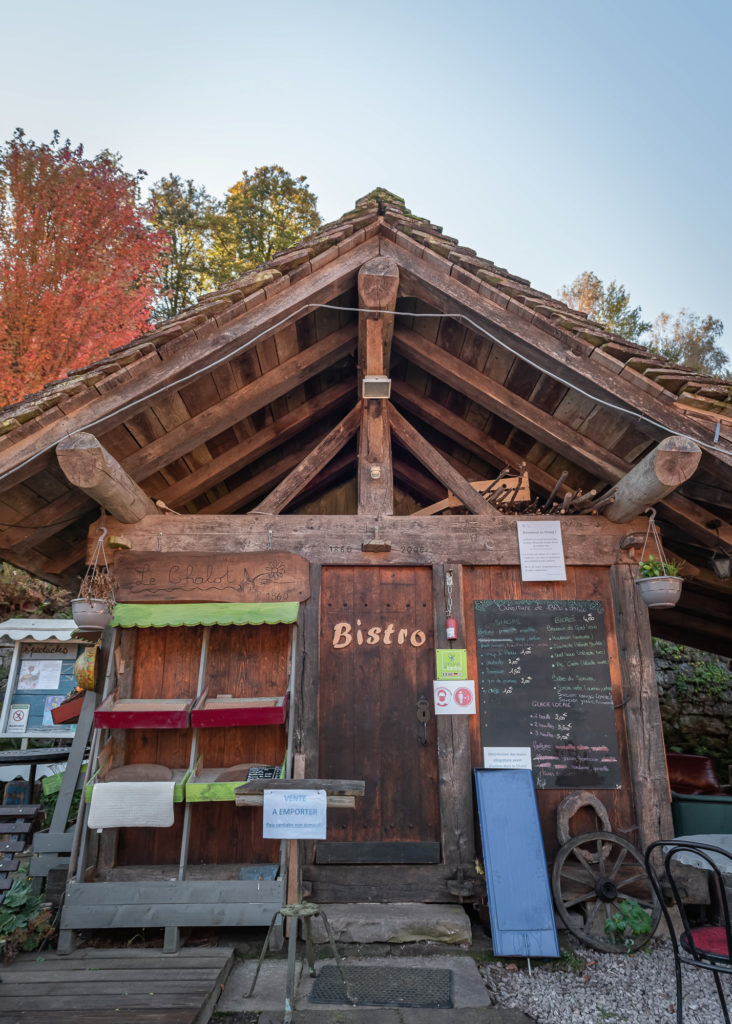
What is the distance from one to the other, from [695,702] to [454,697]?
22.5 ft

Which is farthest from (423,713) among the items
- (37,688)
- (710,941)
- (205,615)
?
(37,688)

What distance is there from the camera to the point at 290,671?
16.2 ft

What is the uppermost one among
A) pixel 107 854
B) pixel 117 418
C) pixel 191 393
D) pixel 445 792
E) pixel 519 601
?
pixel 191 393

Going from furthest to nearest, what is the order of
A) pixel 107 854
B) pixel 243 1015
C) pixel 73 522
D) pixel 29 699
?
pixel 29 699 < pixel 73 522 < pixel 107 854 < pixel 243 1015

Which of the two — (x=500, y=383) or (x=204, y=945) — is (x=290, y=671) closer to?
(x=204, y=945)

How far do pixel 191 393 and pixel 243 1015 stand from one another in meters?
4.24

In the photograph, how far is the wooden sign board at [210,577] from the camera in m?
5.14

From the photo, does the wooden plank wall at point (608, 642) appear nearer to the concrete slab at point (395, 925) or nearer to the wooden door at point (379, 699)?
the wooden door at point (379, 699)

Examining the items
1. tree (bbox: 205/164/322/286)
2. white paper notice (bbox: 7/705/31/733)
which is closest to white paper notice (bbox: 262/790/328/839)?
white paper notice (bbox: 7/705/31/733)

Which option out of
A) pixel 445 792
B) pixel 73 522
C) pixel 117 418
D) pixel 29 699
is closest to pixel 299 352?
pixel 117 418

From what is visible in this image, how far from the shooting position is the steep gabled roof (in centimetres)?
446

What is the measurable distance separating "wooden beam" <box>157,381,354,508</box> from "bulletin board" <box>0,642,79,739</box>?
4748mm

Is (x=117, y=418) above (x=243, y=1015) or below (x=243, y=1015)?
above

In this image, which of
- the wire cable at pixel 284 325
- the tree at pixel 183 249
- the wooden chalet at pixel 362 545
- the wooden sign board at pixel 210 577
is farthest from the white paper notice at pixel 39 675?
the tree at pixel 183 249
